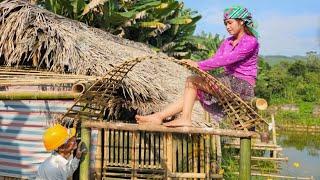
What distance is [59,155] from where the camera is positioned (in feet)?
11.9

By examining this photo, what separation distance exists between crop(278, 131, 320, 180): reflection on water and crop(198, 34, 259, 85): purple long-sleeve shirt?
8.71m

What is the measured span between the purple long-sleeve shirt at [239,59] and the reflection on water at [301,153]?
871 cm

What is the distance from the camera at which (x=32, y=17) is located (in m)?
7.07

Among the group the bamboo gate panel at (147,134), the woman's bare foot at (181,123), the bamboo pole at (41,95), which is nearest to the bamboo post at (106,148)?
the bamboo gate panel at (147,134)

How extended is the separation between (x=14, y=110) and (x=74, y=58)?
1038 mm

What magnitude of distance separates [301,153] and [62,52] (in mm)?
13954

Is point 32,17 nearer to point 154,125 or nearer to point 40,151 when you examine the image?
point 40,151

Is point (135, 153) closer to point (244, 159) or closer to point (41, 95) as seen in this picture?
point (41, 95)

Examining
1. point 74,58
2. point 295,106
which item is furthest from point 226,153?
point 295,106

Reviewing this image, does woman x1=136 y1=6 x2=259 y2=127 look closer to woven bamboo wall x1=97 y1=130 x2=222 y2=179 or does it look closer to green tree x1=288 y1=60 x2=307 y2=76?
woven bamboo wall x1=97 y1=130 x2=222 y2=179

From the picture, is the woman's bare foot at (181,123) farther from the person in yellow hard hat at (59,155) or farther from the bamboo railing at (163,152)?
the person in yellow hard hat at (59,155)

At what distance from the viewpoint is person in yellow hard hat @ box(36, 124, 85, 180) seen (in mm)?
3527

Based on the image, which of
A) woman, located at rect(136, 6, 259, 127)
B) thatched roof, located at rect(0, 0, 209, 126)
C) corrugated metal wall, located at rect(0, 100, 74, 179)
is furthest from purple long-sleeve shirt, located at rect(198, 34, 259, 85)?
corrugated metal wall, located at rect(0, 100, 74, 179)

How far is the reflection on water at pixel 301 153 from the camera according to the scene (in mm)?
13414
